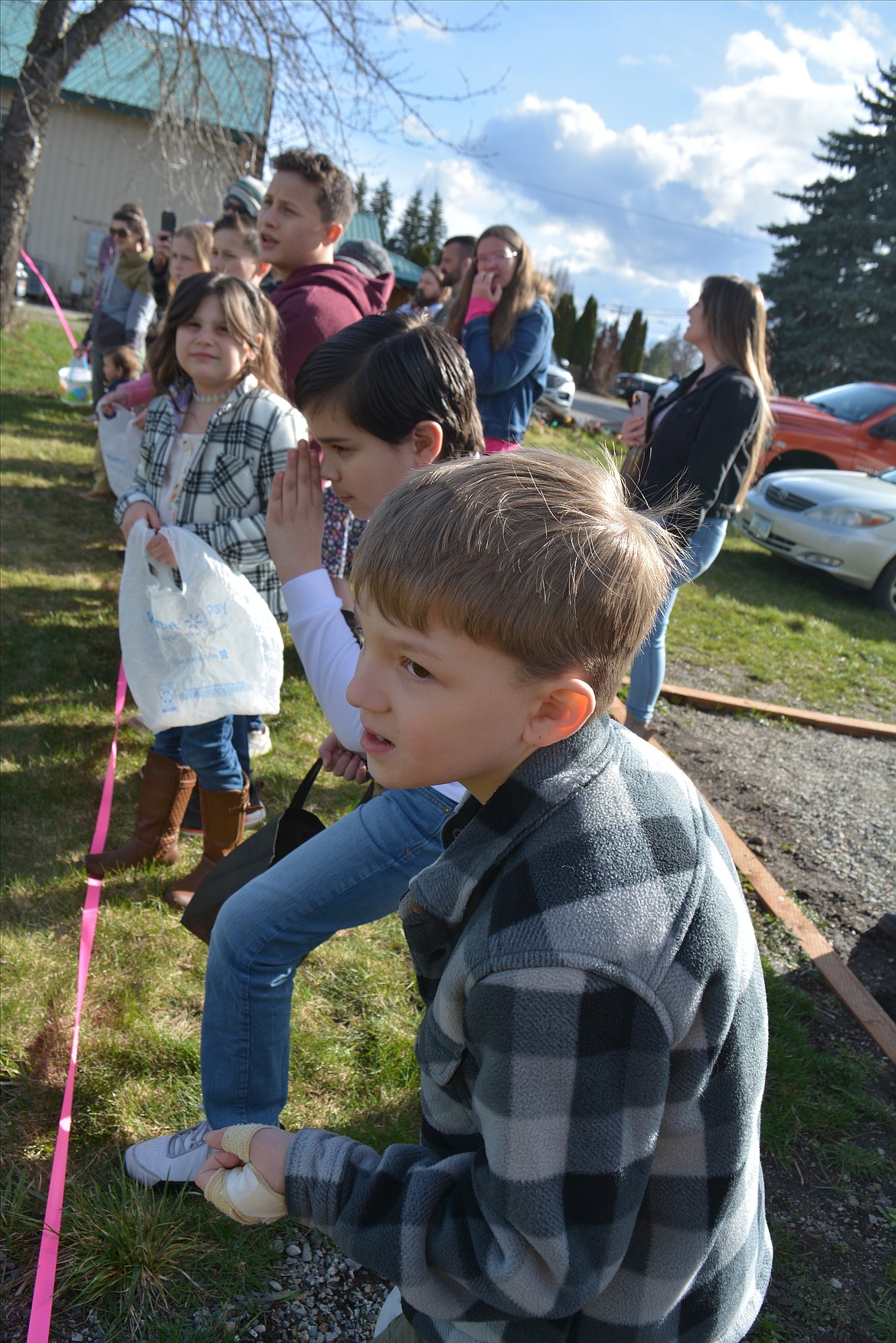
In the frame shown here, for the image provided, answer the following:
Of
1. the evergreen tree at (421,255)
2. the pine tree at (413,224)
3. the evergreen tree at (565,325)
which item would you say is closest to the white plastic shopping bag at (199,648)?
the evergreen tree at (421,255)

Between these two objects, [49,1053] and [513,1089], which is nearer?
[513,1089]

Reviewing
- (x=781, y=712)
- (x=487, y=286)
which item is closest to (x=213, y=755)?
(x=487, y=286)

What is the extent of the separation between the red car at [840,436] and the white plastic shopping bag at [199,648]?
978cm

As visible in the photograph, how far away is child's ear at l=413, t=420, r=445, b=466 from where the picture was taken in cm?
201

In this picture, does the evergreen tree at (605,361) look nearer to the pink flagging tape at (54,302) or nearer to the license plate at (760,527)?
the pink flagging tape at (54,302)

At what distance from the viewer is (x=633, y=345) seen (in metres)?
39.3

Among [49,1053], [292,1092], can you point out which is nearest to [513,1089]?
[292,1092]

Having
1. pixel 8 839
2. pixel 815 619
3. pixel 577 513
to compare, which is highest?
pixel 577 513

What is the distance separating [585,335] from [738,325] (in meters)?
35.9

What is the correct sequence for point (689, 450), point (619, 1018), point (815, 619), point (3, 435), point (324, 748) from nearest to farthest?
point (619, 1018)
point (324, 748)
point (689, 450)
point (815, 619)
point (3, 435)

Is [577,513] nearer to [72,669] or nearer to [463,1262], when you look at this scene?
[463,1262]

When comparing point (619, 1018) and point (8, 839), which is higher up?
point (619, 1018)

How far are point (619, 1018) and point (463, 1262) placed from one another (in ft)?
1.18

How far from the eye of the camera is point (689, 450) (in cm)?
412
